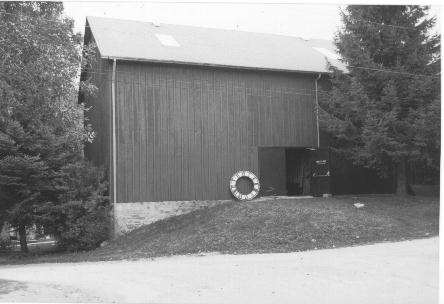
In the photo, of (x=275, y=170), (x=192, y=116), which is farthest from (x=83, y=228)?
(x=275, y=170)

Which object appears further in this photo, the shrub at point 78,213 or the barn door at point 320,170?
the barn door at point 320,170

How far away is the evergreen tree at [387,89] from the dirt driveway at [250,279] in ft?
18.9

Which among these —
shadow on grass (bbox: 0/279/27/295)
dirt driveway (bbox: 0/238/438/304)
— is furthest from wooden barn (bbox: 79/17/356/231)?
shadow on grass (bbox: 0/279/27/295)

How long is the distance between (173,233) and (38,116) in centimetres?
632

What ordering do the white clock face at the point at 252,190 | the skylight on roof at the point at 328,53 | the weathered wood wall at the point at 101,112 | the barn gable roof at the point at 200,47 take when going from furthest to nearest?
the skylight on roof at the point at 328,53
the white clock face at the point at 252,190
the barn gable roof at the point at 200,47
the weathered wood wall at the point at 101,112

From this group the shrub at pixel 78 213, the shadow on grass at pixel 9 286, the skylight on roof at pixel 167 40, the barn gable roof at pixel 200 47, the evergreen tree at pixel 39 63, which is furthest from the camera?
the skylight on roof at pixel 167 40

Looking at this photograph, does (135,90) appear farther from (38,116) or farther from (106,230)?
(38,116)

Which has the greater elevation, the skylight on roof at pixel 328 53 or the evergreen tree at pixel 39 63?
the skylight on roof at pixel 328 53

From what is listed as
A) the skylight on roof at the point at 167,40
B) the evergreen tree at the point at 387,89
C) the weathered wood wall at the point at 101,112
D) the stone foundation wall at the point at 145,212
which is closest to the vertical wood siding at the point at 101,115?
the weathered wood wall at the point at 101,112

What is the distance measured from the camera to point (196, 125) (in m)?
19.8

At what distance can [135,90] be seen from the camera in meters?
19.1

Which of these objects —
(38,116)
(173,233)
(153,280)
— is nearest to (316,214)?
(173,233)

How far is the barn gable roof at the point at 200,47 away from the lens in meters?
19.6

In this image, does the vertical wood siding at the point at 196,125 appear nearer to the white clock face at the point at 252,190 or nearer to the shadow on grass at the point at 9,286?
the white clock face at the point at 252,190
